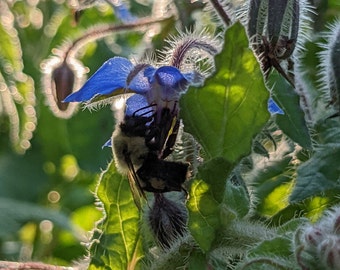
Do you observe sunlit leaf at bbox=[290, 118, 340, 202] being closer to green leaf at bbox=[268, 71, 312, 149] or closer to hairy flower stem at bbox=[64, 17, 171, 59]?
green leaf at bbox=[268, 71, 312, 149]

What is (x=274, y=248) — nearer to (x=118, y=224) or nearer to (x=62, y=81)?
(x=118, y=224)

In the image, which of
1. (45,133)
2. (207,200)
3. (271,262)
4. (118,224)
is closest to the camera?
(271,262)

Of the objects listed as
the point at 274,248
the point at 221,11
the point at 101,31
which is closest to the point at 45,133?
the point at 101,31

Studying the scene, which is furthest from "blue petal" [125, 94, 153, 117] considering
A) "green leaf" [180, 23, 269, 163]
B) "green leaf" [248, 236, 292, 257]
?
"green leaf" [248, 236, 292, 257]

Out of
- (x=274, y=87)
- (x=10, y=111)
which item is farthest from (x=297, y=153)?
(x=10, y=111)

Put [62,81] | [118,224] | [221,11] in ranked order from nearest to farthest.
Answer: [118,224]
[221,11]
[62,81]

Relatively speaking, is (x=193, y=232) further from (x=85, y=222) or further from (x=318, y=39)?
(x=85, y=222)
